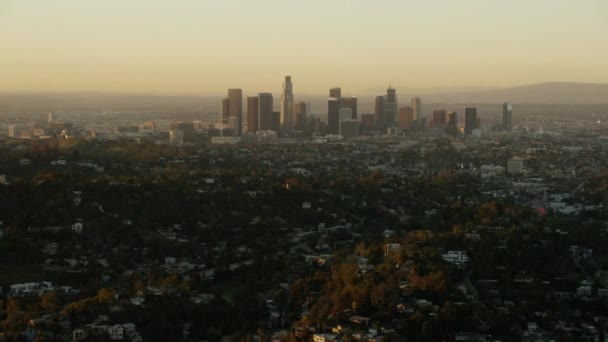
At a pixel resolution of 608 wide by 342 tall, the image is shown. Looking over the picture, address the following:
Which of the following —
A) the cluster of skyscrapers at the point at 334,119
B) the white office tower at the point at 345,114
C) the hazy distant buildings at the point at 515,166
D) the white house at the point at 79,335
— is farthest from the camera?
the white office tower at the point at 345,114

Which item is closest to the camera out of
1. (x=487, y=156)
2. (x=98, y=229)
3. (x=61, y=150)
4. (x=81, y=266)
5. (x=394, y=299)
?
(x=394, y=299)

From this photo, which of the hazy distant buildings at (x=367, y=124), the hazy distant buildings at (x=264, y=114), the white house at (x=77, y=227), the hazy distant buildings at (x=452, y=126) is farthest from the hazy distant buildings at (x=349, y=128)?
the white house at (x=77, y=227)

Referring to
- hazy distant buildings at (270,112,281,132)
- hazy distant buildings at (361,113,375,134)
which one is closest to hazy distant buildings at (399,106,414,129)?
hazy distant buildings at (361,113,375,134)

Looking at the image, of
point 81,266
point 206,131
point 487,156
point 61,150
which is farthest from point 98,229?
point 206,131

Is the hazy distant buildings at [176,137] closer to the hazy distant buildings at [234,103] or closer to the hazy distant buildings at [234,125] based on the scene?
the hazy distant buildings at [234,125]

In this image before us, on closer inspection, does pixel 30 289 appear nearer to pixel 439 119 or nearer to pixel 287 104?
pixel 287 104

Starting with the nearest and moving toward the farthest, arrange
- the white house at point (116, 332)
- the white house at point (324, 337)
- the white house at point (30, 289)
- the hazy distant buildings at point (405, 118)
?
the white house at point (324, 337) → the white house at point (116, 332) → the white house at point (30, 289) → the hazy distant buildings at point (405, 118)

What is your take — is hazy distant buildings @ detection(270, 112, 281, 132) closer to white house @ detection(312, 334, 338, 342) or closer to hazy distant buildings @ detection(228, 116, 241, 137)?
hazy distant buildings @ detection(228, 116, 241, 137)

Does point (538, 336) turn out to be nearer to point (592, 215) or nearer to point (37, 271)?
point (37, 271)
